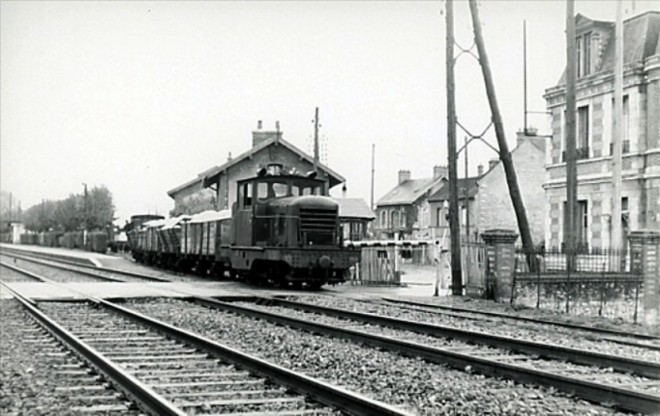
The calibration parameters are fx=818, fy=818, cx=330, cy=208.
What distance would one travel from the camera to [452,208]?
18.8 metres

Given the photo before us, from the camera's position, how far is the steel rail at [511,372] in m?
6.22

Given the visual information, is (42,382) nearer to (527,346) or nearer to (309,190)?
(527,346)

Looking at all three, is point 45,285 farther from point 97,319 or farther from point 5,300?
point 97,319

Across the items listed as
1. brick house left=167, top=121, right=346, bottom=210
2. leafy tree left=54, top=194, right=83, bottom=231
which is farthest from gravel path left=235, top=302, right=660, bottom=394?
leafy tree left=54, top=194, right=83, bottom=231

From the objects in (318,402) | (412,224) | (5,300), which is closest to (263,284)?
(5,300)

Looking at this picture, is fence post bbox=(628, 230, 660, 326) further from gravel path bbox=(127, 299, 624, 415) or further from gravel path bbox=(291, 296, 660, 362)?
gravel path bbox=(127, 299, 624, 415)

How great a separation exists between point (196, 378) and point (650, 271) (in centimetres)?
966

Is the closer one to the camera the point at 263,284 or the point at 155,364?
the point at 155,364

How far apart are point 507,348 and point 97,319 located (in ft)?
22.9

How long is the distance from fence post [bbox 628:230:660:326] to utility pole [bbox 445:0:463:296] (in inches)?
178

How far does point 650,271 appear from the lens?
14.4m

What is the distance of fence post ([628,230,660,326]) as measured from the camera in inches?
552

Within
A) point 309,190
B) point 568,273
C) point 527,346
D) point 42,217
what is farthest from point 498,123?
point 42,217

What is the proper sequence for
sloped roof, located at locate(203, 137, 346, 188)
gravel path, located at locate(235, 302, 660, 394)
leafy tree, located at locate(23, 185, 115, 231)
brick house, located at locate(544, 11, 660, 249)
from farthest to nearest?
leafy tree, located at locate(23, 185, 115, 231), sloped roof, located at locate(203, 137, 346, 188), brick house, located at locate(544, 11, 660, 249), gravel path, located at locate(235, 302, 660, 394)
